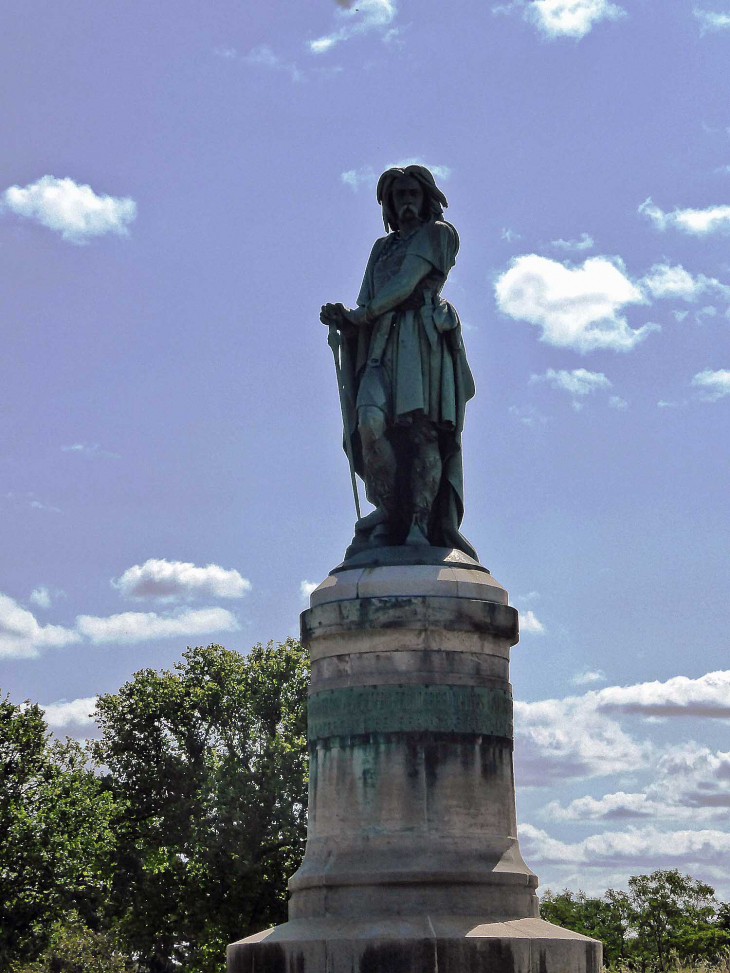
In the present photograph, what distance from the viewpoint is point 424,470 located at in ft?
48.4

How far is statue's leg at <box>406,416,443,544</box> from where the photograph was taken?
1467 centimetres

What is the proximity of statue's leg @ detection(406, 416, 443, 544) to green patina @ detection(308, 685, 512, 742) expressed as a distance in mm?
2169

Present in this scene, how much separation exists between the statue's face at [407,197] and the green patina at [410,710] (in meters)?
5.86

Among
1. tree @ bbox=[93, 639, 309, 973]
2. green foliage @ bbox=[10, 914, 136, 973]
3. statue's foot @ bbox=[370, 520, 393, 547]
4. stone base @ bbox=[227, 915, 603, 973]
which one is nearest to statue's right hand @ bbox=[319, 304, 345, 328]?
statue's foot @ bbox=[370, 520, 393, 547]

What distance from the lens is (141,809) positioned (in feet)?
146

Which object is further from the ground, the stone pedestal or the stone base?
the stone pedestal

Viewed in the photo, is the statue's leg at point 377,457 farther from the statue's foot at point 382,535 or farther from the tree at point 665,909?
the tree at point 665,909

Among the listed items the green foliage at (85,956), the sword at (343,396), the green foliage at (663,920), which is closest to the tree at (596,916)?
the green foliage at (663,920)

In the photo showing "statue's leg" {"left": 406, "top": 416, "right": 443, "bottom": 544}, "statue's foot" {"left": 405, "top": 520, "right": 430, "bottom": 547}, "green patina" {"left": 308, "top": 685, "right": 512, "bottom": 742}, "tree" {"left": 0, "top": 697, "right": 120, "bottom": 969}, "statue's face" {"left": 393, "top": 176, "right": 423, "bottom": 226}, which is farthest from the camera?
"tree" {"left": 0, "top": 697, "right": 120, "bottom": 969}

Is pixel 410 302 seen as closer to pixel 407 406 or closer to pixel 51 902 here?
pixel 407 406

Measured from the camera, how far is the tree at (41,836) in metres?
40.0

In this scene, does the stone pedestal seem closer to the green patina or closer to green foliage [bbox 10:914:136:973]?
the green patina

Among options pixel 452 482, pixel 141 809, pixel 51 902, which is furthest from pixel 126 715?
pixel 452 482

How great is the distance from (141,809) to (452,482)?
1289 inches
